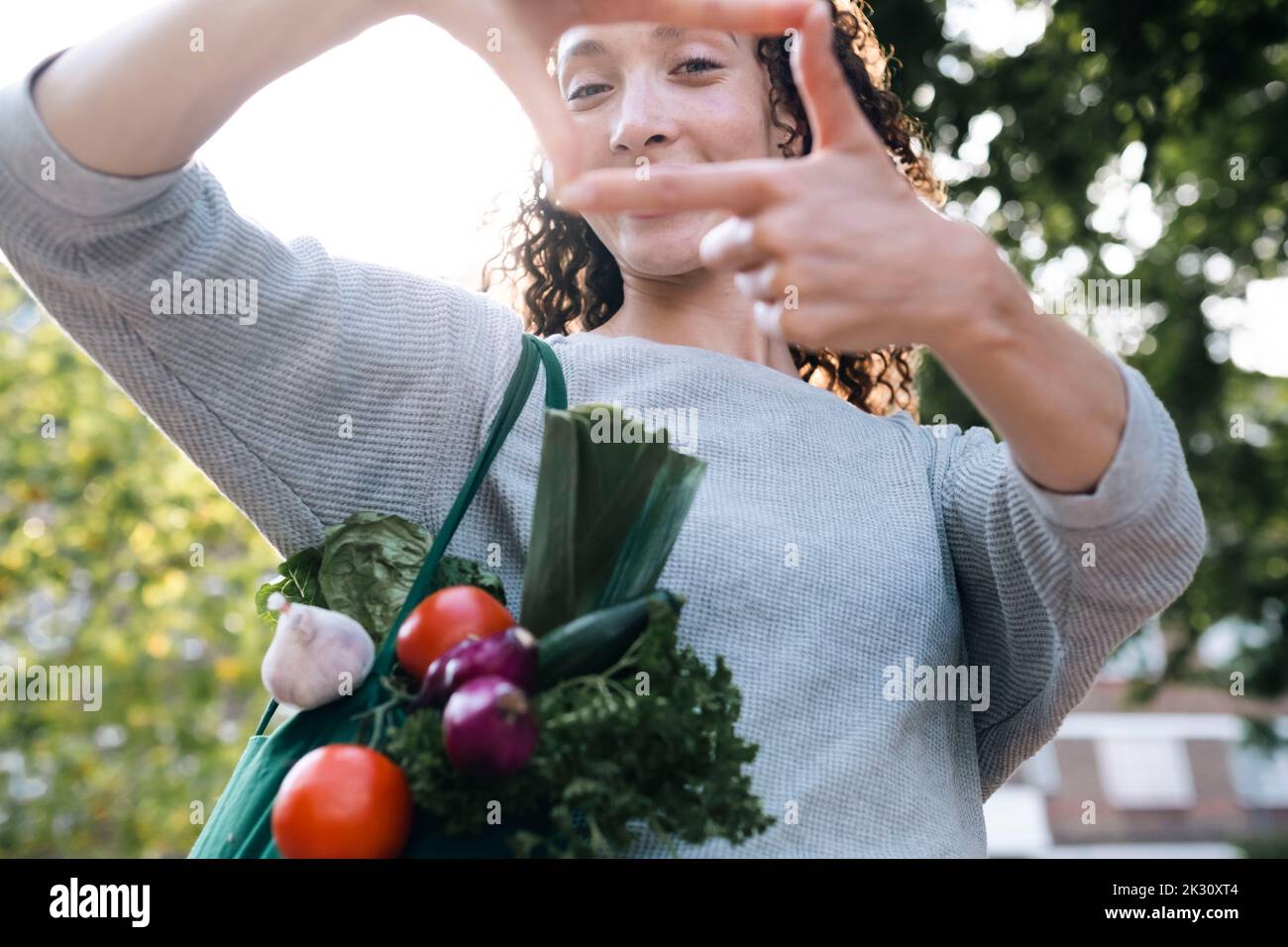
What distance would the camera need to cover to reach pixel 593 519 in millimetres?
1309

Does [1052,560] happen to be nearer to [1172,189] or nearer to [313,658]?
[313,658]

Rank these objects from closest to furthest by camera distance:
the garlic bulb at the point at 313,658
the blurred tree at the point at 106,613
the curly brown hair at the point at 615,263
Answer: the garlic bulb at the point at 313,658 < the curly brown hair at the point at 615,263 < the blurred tree at the point at 106,613

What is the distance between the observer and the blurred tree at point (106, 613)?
20.9 ft

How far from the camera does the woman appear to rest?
3.66 feet

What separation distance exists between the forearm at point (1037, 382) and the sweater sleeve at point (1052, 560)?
1.0 inches

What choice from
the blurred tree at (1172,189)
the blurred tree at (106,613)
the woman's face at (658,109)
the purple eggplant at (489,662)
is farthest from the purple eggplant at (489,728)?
the blurred tree at (106,613)

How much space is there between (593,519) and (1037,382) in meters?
0.46

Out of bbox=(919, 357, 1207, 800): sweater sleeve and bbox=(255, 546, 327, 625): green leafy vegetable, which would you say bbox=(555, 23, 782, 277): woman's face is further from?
bbox=(255, 546, 327, 625): green leafy vegetable

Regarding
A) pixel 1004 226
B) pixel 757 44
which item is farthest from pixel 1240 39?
pixel 757 44

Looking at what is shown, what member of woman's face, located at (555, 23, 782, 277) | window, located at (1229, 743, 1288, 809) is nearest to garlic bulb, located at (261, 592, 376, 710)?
woman's face, located at (555, 23, 782, 277)

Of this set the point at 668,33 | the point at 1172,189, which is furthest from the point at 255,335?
the point at 1172,189

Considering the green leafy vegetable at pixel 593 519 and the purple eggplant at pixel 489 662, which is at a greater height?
the green leafy vegetable at pixel 593 519

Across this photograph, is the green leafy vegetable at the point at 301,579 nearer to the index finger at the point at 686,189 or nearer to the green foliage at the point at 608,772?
the green foliage at the point at 608,772
